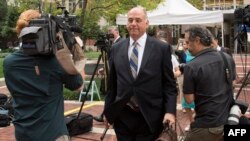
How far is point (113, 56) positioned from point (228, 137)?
126 cm

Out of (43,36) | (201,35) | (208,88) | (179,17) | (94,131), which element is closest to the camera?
(43,36)

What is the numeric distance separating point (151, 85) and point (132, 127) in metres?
0.41

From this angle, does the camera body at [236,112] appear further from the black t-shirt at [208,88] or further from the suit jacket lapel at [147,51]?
the suit jacket lapel at [147,51]

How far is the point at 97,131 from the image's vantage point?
25.7ft

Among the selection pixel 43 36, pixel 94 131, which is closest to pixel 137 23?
pixel 43 36

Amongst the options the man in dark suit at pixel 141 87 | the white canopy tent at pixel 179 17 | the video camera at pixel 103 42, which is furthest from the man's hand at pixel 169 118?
the white canopy tent at pixel 179 17

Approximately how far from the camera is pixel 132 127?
3.80 m

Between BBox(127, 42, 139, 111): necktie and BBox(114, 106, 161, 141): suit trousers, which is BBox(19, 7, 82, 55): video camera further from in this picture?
BBox(114, 106, 161, 141): suit trousers

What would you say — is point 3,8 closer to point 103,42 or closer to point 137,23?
point 103,42

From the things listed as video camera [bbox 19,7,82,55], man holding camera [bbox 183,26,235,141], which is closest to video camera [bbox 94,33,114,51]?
man holding camera [bbox 183,26,235,141]

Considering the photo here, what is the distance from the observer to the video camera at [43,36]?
3.10 meters

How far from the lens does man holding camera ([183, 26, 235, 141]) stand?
396 cm

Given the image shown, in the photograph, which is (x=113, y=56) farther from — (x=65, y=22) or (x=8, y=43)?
(x=8, y=43)

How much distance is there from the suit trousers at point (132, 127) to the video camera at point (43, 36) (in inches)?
35.0
